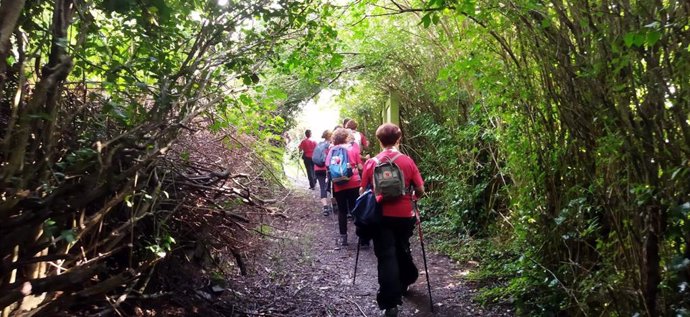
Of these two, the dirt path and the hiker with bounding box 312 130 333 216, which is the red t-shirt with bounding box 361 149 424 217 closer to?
the dirt path

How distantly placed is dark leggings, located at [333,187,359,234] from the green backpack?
104 inches

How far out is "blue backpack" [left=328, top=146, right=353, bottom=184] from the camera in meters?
6.55

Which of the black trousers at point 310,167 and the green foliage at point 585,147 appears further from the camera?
the black trousers at point 310,167

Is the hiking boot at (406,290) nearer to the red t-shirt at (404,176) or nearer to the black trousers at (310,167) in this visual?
the red t-shirt at (404,176)

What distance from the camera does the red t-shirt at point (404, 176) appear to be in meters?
4.08

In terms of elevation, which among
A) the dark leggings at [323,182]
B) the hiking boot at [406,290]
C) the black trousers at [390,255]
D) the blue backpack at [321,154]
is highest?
the blue backpack at [321,154]

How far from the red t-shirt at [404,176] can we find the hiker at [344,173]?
2.23 meters

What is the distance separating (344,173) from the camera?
656 cm

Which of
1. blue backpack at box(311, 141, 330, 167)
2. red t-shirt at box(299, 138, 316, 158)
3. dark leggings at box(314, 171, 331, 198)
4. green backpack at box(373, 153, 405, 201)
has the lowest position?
dark leggings at box(314, 171, 331, 198)

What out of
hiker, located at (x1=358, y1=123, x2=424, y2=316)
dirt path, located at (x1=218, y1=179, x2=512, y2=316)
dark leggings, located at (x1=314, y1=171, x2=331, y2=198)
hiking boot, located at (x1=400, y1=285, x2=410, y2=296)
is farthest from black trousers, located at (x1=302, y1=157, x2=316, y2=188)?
hiker, located at (x1=358, y1=123, x2=424, y2=316)

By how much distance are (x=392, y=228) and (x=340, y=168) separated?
2474 millimetres

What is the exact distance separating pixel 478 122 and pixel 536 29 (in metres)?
3.12

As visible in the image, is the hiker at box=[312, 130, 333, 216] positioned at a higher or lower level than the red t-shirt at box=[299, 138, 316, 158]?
lower

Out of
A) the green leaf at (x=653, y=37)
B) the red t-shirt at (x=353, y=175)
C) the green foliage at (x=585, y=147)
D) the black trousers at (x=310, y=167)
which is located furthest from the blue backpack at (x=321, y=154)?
the green leaf at (x=653, y=37)
